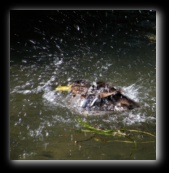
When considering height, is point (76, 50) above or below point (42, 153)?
above

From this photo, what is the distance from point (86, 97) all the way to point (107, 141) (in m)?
0.66

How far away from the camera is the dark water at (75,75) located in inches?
98.2

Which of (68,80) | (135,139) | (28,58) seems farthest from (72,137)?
(28,58)

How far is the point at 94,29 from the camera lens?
5098 mm

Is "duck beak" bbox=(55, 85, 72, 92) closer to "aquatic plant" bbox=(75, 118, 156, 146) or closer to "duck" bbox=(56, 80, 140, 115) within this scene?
"duck" bbox=(56, 80, 140, 115)

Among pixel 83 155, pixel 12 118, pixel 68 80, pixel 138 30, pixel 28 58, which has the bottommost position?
pixel 83 155

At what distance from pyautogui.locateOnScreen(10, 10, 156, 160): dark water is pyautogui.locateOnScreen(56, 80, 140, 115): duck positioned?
99 millimetres

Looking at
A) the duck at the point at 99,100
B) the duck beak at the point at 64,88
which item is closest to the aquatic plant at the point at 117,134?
the duck at the point at 99,100

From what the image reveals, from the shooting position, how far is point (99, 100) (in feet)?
9.91

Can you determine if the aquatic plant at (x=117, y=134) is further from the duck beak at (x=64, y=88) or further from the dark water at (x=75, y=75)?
the duck beak at (x=64, y=88)

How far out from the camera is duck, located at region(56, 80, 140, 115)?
3.00 m

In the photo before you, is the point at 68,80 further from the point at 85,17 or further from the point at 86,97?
the point at 85,17

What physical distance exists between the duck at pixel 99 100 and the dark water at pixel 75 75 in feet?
0.32
